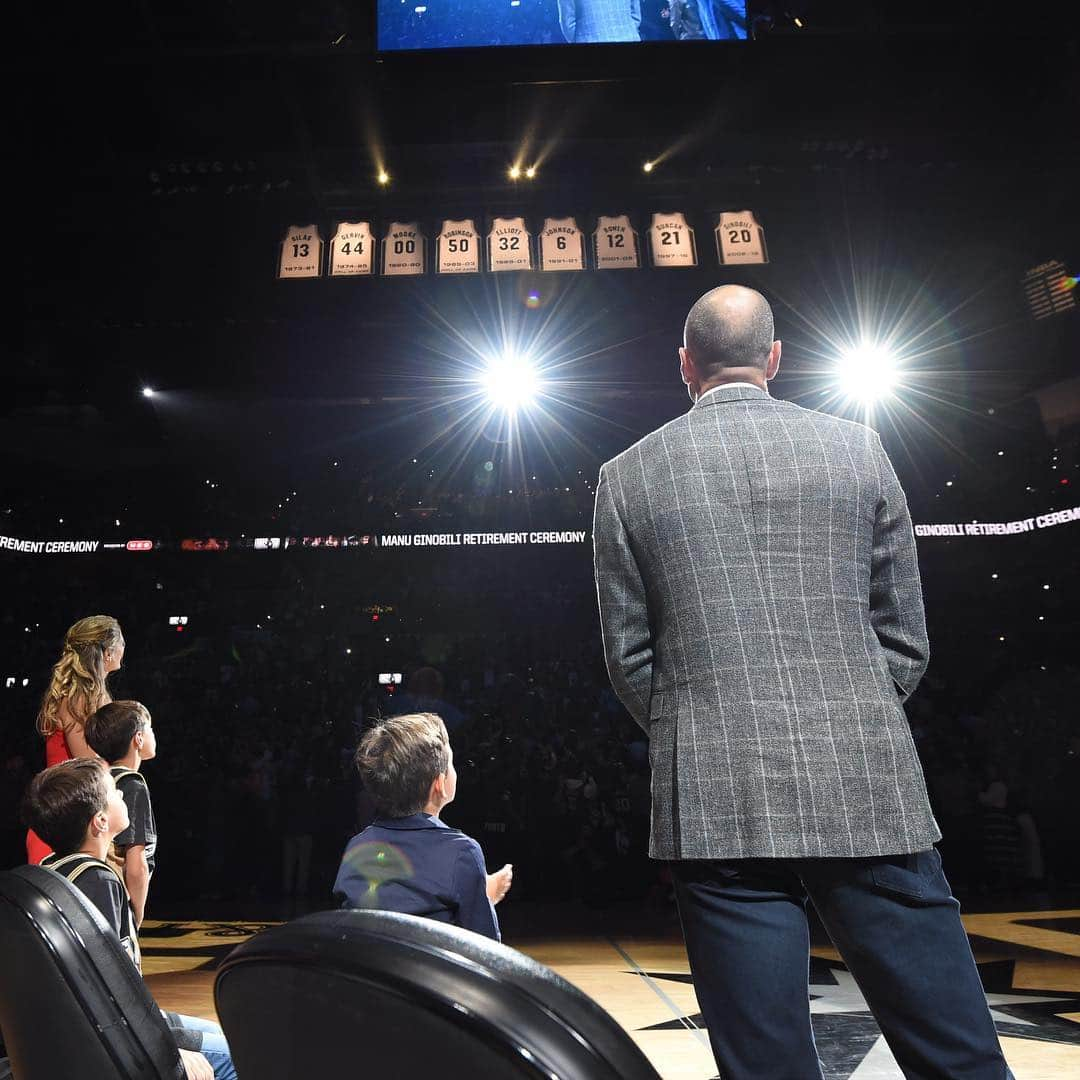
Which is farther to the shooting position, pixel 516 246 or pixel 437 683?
pixel 437 683

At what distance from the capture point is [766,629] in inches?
49.0

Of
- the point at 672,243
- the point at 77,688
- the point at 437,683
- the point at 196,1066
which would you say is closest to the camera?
the point at 196,1066

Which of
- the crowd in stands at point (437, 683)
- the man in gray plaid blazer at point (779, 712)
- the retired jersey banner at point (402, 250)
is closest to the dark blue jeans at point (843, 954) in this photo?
the man in gray plaid blazer at point (779, 712)

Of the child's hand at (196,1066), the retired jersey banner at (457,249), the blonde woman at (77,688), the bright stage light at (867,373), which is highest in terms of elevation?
the retired jersey banner at (457,249)

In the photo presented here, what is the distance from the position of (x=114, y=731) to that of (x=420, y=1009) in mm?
2834

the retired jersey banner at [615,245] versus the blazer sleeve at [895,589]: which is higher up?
the retired jersey banner at [615,245]

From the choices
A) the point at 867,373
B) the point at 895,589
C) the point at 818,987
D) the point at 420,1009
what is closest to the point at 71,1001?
the point at 420,1009

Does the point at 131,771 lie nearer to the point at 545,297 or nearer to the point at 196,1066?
the point at 196,1066

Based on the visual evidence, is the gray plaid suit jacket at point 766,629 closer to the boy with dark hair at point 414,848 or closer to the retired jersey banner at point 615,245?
the boy with dark hair at point 414,848

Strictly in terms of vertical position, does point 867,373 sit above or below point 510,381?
below

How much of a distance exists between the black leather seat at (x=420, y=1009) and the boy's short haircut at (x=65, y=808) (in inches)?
71.6

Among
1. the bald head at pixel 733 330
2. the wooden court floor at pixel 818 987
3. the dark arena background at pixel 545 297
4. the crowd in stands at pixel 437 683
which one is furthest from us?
the crowd in stands at pixel 437 683

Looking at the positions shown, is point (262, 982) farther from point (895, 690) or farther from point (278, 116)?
point (278, 116)

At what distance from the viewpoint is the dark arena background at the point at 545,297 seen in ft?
15.6
